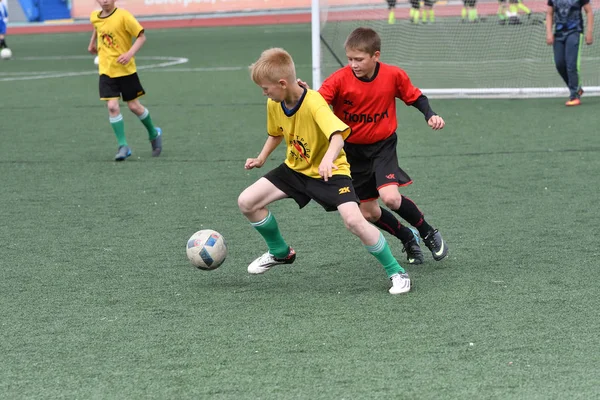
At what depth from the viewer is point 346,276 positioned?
17.1 feet

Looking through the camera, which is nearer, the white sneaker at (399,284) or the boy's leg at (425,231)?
the white sneaker at (399,284)

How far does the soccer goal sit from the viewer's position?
13.2 meters

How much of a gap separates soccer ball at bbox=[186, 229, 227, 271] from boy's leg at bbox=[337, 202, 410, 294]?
74 cm

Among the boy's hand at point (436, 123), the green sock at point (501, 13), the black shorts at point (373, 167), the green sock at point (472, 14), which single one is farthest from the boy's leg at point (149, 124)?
the green sock at point (472, 14)

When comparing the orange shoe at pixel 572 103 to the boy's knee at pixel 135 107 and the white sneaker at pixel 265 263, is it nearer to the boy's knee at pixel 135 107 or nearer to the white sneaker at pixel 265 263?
the boy's knee at pixel 135 107

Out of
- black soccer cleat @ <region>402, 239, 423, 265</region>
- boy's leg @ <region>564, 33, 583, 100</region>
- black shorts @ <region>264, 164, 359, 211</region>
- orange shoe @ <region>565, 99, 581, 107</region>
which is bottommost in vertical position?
orange shoe @ <region>565, 99, 581, 107</region>

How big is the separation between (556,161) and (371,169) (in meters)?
3.49

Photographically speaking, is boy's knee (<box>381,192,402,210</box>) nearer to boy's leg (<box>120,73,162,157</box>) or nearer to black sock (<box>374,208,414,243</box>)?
black sock (<box>374,208,414,243</box>)

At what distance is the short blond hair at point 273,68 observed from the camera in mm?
4672

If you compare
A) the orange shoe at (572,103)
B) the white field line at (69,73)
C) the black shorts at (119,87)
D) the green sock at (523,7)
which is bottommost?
the white field line at (69,73)

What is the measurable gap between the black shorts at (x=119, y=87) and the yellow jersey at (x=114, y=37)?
0.04 m

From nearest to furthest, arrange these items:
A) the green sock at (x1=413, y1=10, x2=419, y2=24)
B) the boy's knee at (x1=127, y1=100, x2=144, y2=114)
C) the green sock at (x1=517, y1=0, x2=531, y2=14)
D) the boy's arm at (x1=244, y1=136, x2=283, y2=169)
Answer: the boy's arm at (x1=244, y1=136, x2=283, y2=169), the boy's knee at (x1=127, y1=100, x2=144, y2=114), the green sock at (x1=517, y1=0, x2=531, y2=14), the green sock at (x1=413, y1=10, x2=419, y2=24)


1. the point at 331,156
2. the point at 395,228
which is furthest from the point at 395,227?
the point at 331,156

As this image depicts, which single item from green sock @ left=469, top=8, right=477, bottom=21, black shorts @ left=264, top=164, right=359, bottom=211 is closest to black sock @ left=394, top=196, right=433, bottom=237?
black shorts @ left=264, top=164, right=359, bottom=211
